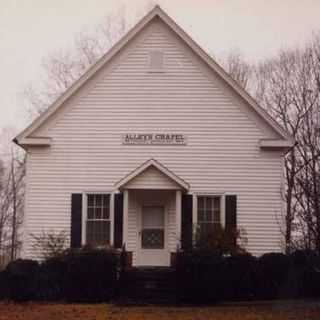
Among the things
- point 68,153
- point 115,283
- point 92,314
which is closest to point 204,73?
point 68,153

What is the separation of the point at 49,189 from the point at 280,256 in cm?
706

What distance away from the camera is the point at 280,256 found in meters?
20.5

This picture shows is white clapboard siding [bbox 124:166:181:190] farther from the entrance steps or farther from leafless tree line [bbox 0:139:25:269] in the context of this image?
leafless tree line [bbox 0:139:25:269]

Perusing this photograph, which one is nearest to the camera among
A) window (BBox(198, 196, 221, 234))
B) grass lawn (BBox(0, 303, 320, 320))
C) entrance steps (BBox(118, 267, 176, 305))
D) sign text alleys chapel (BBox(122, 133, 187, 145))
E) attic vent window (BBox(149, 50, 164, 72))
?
grass lawn (BBox(0, 303, 320, 320))

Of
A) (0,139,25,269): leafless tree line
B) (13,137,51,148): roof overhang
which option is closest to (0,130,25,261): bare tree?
(0,139,25,269): leafless tree line

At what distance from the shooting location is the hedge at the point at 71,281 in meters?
19.8

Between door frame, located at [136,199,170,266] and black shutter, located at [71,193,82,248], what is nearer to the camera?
black shutter, located at [71,193,82,248]

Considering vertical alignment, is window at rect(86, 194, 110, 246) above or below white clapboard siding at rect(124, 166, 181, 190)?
below

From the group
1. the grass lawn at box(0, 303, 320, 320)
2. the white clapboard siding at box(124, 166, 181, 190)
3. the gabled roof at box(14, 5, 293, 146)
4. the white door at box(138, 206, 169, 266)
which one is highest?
the gabled roof at box(14, 5, 293, 146)

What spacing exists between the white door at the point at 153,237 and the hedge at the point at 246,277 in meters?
2.82

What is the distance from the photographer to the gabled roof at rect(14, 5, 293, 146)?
22.4m

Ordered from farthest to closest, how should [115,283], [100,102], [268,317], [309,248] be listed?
[100,102]
[309,248]
[115,283]
[268,317]

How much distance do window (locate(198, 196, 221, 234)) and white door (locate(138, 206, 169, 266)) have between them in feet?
3.78

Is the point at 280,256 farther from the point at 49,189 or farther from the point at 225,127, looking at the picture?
the point at 49,189
